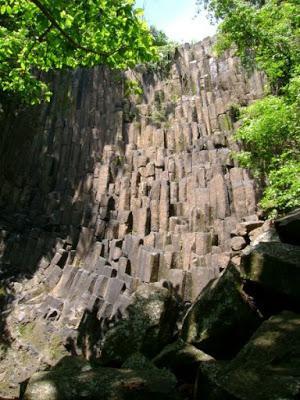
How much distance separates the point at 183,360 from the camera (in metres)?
4.97

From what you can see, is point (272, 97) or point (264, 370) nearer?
point (264, 370)

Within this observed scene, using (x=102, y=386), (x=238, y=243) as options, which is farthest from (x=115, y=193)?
(x=102, y=386)

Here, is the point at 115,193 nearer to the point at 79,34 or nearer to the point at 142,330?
the point at 79,34

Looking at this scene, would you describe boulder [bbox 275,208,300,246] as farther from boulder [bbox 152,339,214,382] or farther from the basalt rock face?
the basalt rock face

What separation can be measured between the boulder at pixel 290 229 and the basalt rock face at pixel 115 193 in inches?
99.1

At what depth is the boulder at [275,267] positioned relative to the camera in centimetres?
469

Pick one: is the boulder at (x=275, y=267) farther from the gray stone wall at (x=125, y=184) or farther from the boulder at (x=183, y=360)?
the gray stone wall at (x=125, y=184)

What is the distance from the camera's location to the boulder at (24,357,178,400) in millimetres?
→ 3893

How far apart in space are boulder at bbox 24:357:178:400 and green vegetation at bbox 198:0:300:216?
499 centimetres

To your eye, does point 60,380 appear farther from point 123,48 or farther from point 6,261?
point 6,261

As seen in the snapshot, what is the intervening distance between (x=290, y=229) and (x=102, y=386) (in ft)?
10.9

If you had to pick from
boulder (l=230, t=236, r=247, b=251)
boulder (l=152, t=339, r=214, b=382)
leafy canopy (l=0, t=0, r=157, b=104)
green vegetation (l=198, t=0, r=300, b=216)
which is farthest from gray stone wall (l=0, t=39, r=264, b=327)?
leafy canopy (l=0, t=0, r=157, b=104)

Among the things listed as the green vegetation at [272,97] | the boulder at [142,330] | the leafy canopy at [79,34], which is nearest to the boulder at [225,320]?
the boulder at [142,330]

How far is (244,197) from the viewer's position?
9258 mm
